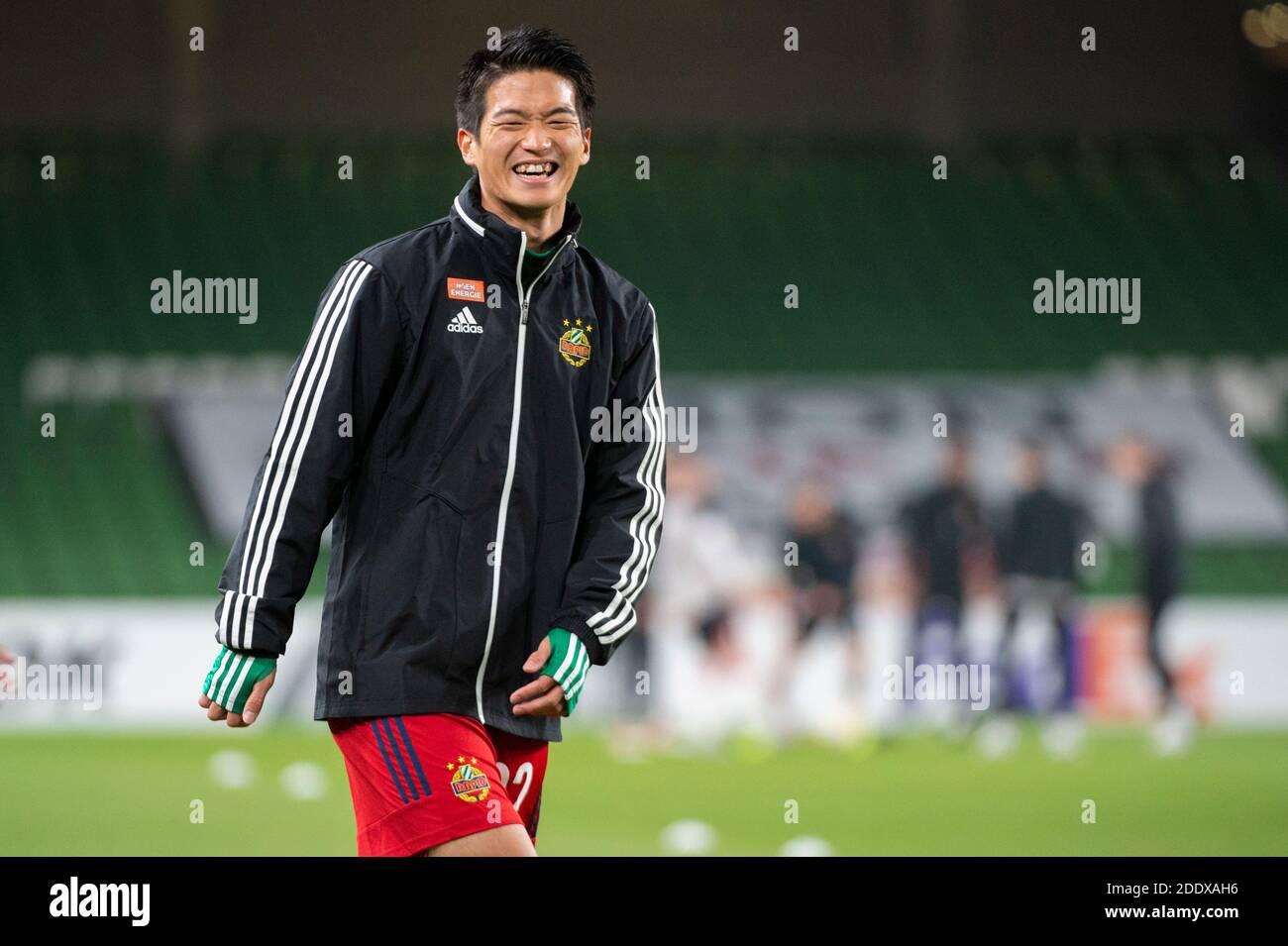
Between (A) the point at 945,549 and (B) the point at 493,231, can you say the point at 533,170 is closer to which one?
(B) the point at 493,231

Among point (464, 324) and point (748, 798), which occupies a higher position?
point (464, 324)

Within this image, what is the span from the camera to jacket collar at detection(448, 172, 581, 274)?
11.0ft

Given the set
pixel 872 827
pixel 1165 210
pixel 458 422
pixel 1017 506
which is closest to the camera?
pixel 458 422

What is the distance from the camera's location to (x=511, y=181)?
11.0ft

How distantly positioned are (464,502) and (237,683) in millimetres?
526

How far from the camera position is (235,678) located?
3084mm

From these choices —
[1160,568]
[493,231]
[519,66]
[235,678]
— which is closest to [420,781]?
[235,678]

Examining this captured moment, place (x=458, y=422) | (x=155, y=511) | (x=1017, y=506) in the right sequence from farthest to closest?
(x=155, y=511)
(x=1017, y=506)
(x=458, y=422)

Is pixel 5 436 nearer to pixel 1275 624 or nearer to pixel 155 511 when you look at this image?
pixel 155 511

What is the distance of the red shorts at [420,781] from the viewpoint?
10.2 feet

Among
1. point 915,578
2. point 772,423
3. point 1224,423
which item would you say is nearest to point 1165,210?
point 1224,423

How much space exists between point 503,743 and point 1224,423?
1207 cm
